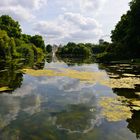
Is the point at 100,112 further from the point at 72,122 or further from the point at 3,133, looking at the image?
the point at 3,133

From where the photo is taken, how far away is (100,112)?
56.1 ft

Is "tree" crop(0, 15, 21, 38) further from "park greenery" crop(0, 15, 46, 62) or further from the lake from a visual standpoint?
the lake

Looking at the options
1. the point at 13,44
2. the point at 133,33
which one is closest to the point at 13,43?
the point at 13,44

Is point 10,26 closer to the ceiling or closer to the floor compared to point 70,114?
closer to the ceiling

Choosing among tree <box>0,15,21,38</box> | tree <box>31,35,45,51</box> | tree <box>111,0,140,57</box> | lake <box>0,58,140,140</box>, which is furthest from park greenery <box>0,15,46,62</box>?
tree <box>31,35,45,51</box>

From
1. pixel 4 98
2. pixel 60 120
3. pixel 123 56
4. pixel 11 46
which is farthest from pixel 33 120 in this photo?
pixel 123 56

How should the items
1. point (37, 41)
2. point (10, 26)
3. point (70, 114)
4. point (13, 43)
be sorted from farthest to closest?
point (37, 41) < point (10, 26) < point (13, 43) < point (70, 114)

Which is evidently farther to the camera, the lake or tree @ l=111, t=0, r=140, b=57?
tree @ l=111, t=0, r=140, b=57

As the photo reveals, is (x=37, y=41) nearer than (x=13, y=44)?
No

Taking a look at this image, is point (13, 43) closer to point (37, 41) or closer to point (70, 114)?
point (70, 114)

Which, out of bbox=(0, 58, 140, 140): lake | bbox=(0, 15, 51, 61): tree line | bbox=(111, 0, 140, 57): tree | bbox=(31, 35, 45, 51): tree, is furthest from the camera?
bbox=(31, 35, 45, 51): tree

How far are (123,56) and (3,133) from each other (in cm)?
6591

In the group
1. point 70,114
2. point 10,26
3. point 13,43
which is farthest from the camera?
point 10,26

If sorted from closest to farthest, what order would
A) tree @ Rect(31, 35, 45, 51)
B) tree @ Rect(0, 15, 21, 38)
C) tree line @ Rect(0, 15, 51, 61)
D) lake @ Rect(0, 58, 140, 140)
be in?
1. lake @ Rect(0, 58, 140, 140)
2. tree line @ Rect(0, 15, 51, 61)
3. tree @ Rect(0, 15, 21, 38)
4. tree @ Rect(31, 35, 45, 51)
